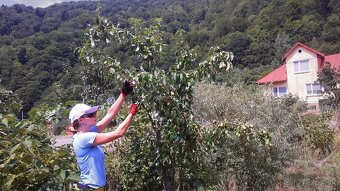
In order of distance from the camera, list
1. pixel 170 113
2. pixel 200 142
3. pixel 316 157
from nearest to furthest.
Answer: pixel 170 113, pixel 200 142, pixel 316 157

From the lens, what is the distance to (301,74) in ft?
101

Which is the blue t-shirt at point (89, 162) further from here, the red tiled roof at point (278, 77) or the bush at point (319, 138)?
the red tiled roof at point (278, 77)

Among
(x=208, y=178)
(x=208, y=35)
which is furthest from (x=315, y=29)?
(x=208, y=178)

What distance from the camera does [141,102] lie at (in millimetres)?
3627

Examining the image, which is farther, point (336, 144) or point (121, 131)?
point (336, 144)

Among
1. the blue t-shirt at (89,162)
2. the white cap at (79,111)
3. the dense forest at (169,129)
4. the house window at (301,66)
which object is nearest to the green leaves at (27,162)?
the dense forest at (169,129)

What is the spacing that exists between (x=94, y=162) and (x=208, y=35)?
2379 inches

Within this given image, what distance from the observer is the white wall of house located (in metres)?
30.3

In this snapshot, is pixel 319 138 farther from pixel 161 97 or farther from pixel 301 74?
pixel 301 74

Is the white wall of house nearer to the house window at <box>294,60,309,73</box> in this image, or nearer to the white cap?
the house window at <box>294,60,309,73</box>

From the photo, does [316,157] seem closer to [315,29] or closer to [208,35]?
[315,29]

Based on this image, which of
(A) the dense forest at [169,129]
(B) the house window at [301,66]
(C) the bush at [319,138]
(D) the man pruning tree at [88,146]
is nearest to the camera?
(A) the dense forest at [169,129]

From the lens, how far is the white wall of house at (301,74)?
3027 cm

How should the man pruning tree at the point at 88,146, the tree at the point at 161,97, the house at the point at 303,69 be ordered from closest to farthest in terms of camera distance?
the man pruning tree at the point at 88,146, the tree at the point at 161,97, the house at the point at 303,69
